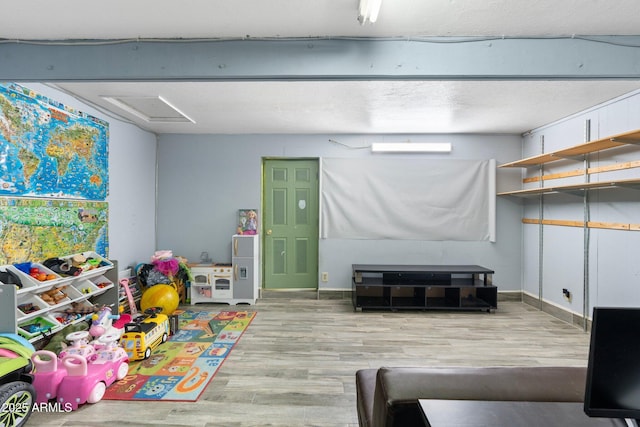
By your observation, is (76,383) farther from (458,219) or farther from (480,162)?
(480,162)

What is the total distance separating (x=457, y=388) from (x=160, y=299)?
3.60m

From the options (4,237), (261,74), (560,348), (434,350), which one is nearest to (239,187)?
(4,237)

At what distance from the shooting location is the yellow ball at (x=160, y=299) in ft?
12.7

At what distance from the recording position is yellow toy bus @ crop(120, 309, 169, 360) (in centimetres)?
277

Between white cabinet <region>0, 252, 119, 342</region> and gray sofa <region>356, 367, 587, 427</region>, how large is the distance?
2.46 m

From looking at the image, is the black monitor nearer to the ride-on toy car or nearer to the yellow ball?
the ride-on toy car

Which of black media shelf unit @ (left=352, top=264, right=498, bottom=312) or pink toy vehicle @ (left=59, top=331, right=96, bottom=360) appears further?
black media shelf unit @ (left=352, top=264, right=498, bottom=312)

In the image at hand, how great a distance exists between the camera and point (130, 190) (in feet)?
13.9

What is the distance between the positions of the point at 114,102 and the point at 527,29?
370 cm

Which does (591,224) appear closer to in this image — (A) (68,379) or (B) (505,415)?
(B) (505,415)

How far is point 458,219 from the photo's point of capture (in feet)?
15.5

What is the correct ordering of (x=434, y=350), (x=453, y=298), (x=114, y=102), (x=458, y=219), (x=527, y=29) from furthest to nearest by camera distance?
(x=458, y=219) < (x=453, y=298) < (x=114, y=102) < (x=434, y=350) < (x=527, y=29)

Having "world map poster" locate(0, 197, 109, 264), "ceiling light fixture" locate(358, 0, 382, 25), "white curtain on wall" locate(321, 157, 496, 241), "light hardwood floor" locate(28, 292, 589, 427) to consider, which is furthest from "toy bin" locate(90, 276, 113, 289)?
"ceiling light fixture" locate(358, 0, 382, 25)

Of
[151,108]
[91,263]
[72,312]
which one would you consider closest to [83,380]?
[72,312]
